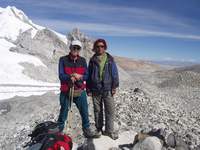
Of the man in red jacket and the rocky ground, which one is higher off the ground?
the man in red jacket

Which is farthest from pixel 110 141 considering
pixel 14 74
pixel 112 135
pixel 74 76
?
pixel 14 74

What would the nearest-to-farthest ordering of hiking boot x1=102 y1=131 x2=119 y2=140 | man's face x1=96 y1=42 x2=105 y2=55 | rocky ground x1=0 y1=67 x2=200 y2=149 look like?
man's face x1=96 y1=42 x2=105 y2=55
hiking boot x1=102 y1=131 x2=119 y2=140
rocky ground x1=0 y1=67 x2=200 y2=149

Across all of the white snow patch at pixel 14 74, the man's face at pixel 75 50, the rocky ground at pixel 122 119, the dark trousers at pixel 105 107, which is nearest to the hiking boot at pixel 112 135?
the dark trousers at pixel 105 107

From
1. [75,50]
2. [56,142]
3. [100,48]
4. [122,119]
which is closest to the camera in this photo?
[56,142]

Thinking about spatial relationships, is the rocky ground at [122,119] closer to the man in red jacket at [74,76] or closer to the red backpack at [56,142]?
the man in red jacket at [74,76]

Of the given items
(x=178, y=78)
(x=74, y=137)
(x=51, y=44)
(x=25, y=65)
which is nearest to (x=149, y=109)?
(x=74, y=137)

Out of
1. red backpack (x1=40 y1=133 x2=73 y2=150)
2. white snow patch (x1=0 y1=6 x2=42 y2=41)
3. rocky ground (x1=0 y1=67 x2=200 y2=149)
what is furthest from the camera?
white snow patch (x1=0 y1=6 x2=42 y2=41)

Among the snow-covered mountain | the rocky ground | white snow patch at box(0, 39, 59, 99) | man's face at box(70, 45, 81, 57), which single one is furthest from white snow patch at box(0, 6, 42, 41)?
man's face at box(70, 45, 81, 57)

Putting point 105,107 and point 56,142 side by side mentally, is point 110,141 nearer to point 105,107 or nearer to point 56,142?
point 105,107

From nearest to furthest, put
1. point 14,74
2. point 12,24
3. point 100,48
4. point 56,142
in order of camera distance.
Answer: point 56,142 < point 100,48 < point 14,74 < point 12,24

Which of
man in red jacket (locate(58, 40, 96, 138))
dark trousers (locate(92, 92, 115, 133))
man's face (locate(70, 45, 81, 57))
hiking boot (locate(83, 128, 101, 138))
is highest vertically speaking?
man's face (locate(70, 45, 81, 57))

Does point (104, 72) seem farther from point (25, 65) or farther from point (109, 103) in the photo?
point (25, 65)

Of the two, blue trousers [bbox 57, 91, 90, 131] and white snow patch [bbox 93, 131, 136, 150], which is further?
blue trousers [bbox 57, 91, 90, 131]

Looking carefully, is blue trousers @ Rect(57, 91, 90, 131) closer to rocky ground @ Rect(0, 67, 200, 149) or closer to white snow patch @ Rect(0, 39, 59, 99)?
rocky ground @ Rect(0, 67, 200, 149)
